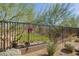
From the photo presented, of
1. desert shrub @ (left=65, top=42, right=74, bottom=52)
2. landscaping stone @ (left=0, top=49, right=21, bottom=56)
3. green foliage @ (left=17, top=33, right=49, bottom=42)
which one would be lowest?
landscaping stone @ (left=0, top=49, right=21, bottom=56)

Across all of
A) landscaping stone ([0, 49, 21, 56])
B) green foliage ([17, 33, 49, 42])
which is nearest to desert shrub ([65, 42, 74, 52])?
green foliage ([17, 33, 49, 42])

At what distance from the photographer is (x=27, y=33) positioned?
3484mm

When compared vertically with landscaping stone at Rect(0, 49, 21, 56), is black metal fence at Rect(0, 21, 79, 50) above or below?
above

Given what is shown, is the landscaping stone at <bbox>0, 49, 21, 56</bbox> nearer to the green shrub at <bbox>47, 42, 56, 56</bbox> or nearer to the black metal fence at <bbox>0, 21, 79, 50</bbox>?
Answer: the black metal fence at <bbox>0, 21, 79, 50</bbox>

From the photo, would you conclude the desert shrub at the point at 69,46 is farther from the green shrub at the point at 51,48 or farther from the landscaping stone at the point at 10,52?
the landscaping stone at the point at 10,52

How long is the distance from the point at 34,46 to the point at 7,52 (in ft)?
1.23

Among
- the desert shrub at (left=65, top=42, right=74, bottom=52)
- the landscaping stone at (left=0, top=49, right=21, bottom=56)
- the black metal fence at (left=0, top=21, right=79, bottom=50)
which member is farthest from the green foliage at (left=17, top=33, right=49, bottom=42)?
the desert shrub at (left=65, top=42, right=74, bottom=52)

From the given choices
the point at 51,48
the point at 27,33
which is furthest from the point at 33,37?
the point at 51,48

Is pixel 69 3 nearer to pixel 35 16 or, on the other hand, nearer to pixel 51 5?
pixel 51 5

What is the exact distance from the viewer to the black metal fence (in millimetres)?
3465

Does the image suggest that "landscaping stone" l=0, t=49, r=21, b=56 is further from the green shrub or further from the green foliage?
the green shrub

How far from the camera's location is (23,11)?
3518mm

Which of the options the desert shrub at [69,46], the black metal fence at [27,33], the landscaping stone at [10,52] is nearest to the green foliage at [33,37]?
the black metal fence at [27,33]

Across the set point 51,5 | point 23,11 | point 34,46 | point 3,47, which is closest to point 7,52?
point 3,47
